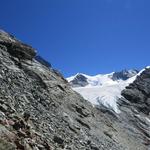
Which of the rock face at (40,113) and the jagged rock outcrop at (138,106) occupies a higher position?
the jagged rock outcrop at (138,106)

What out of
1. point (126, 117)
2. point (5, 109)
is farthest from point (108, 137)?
point (126, 117)

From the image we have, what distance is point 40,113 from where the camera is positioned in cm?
2998

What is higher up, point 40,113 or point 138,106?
point 138,106

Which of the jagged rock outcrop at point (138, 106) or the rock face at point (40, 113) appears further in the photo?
the jagged rock outcrop at point (138, 106)

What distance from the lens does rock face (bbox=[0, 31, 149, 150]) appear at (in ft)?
81.6

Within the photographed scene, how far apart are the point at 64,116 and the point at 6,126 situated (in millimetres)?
9662

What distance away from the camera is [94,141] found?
32.3m

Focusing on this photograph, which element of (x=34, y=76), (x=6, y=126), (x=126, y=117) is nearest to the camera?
(x=6, y=126)

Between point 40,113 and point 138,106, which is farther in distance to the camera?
point 138,106

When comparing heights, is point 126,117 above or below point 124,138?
above

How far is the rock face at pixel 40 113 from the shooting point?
979 inches

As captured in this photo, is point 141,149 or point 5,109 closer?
point 5,109

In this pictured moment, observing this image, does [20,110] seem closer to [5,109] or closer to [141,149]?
[5,109]

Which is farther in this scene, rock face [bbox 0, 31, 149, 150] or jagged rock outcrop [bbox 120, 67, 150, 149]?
jagged rock outcrop [bbox 120, 67, 150, 149]
